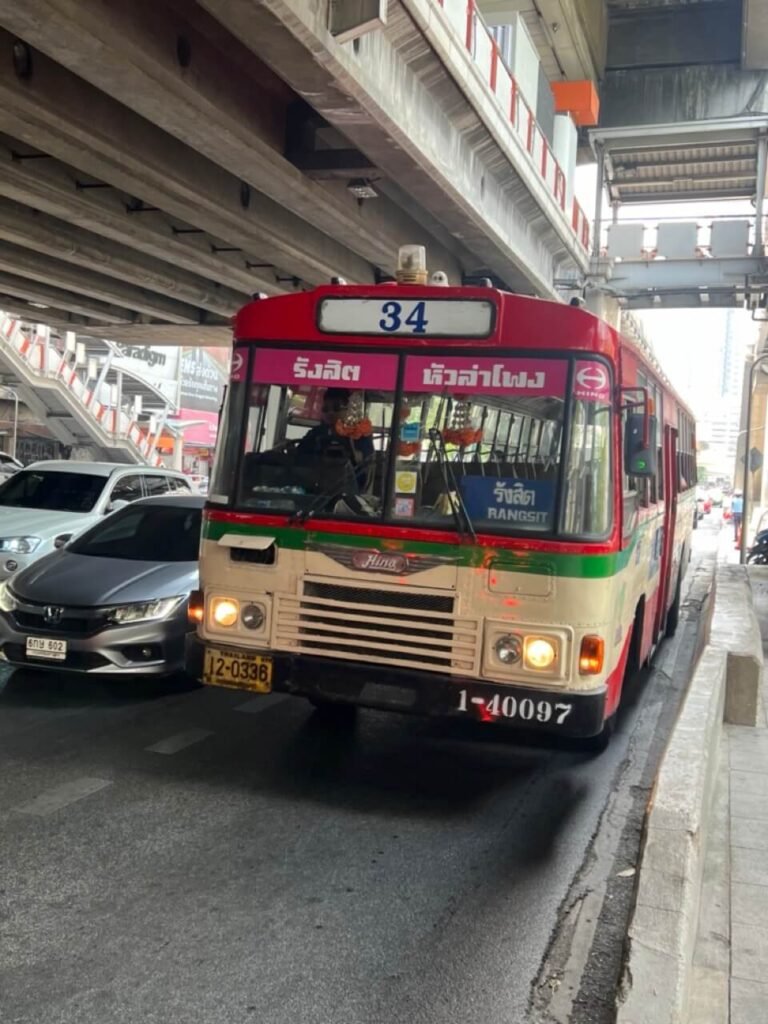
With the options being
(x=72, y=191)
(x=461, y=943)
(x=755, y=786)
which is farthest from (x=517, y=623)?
(x=72, y=191)

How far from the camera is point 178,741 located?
636cm

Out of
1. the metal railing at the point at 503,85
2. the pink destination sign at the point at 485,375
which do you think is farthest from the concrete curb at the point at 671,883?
the metal railing at the point at 503,85

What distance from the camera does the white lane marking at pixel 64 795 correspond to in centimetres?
503

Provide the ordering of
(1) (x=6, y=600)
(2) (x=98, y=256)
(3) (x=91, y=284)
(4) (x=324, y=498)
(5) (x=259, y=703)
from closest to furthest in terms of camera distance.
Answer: (4) (x=324, y=498)
(1) (x=6, y=600)
(5) (x=259, y=703)
(2) (x=98, y=256)
(3) (x=91, y=284)

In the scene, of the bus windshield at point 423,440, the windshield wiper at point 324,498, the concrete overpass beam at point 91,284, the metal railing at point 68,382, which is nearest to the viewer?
the bus windshield at point 423,440

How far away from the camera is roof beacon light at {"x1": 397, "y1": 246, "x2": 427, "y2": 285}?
5.93 metres

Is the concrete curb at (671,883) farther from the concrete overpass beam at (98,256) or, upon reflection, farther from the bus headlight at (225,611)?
the concrete overpass beam at (98,256)

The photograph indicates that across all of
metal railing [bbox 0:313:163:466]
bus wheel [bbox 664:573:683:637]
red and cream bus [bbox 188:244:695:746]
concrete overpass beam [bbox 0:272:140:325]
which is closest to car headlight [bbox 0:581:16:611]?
red and cream bus [bbox 188:244:695:746]

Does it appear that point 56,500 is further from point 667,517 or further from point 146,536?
point 667,517

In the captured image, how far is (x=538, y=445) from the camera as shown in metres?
5.15

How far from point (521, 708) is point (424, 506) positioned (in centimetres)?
121

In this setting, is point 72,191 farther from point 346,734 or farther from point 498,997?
point 498,997

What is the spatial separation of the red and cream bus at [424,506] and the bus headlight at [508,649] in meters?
0.01

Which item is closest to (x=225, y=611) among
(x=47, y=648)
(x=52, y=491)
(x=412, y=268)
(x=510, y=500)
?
(x=510, y=500)
